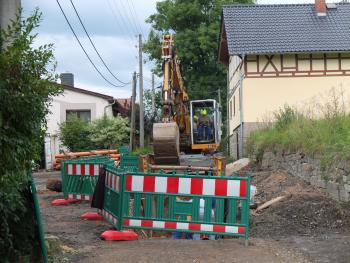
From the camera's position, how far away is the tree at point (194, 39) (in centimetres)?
5194

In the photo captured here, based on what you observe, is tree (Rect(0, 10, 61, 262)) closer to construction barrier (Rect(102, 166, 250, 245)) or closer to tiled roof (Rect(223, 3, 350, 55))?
construction barrier (Rect(102, 166, 250, 245))

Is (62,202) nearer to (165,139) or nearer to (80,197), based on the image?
(80,197)

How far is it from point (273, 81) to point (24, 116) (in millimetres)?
24317

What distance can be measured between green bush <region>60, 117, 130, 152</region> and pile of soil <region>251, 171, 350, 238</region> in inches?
1051

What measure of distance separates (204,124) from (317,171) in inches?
622

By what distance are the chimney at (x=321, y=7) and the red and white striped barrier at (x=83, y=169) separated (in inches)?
849

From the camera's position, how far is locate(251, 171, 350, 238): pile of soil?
1045 centimetres

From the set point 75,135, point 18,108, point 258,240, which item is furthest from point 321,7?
point 18,108

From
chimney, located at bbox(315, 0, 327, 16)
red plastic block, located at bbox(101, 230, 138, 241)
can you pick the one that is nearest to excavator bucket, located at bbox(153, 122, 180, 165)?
red plastic block, located at bbox(101, 230, 138, 241)

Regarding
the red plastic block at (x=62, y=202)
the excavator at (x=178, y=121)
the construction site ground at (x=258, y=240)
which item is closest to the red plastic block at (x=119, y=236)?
the construction site ground at (x=258, y=240)

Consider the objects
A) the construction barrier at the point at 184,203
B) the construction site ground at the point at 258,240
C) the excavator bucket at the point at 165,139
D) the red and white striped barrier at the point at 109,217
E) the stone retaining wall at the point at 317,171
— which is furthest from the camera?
the excavator bucket at the point at 165,139

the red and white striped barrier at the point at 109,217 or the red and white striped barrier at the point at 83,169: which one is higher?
the red and white striped barrier at the point at 83,169

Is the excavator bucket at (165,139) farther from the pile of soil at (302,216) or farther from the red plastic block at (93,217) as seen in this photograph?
the red plastic block at (93,217)

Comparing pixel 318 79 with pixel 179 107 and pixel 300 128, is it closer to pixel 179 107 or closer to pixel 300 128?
pixel 179 107
